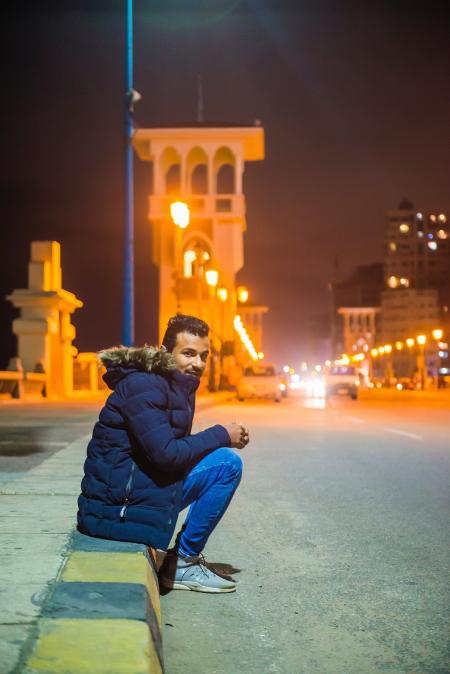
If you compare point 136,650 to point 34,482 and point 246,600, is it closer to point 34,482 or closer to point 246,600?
point 246,600

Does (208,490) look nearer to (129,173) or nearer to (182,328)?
(182,328)

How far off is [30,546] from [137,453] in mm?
781

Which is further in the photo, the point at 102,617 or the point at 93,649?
the point at 102,617

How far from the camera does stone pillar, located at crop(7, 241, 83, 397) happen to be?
29344mm

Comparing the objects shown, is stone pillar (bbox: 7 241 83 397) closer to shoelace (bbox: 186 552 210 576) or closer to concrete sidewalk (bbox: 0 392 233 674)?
concrete sidewalk (bbox: 0 392 233 674)

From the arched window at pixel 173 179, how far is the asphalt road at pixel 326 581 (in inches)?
3232

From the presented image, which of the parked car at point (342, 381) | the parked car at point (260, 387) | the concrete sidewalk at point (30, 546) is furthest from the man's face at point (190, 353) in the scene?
the parked car at point (342, 381)

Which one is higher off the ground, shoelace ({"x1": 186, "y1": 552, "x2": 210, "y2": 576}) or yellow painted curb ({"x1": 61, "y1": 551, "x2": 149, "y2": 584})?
yellow painted curb ({"x1": 61, "y1": 551, "x2": 149, "y2": 584})

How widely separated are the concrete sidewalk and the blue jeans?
67cm

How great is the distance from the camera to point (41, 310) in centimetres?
2973

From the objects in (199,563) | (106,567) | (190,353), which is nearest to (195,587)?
(199,563)

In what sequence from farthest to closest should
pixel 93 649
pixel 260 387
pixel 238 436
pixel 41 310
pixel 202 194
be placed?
pixel 202 194 < pixel 260 387 < pixel 41 310 < pixel 238 436 < pixel 93 649

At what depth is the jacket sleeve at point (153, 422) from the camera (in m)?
4.31

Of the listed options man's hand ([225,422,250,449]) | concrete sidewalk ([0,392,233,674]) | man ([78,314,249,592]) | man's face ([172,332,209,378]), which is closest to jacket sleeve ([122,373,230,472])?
man ([78,314,249,592])
